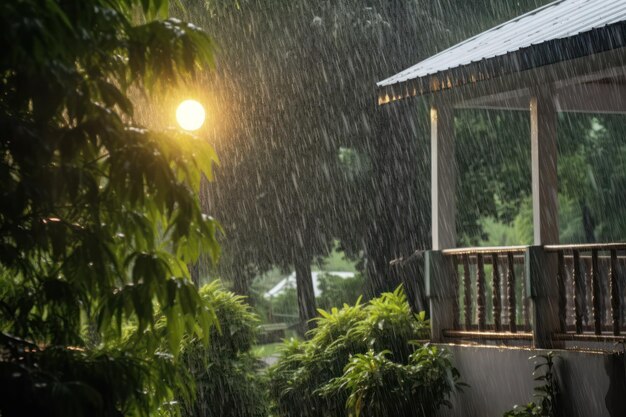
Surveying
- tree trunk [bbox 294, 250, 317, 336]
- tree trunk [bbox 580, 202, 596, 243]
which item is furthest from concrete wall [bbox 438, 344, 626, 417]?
tree trunk [bbox 580, 202, 596, 243]

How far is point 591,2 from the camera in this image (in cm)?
1110

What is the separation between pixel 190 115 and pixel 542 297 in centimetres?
399

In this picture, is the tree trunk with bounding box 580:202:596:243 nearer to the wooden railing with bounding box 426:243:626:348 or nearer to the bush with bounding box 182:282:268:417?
the wooden railing with bounding box 426:243:626:348

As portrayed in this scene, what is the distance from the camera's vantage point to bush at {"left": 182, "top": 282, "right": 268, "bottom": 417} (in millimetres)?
11906

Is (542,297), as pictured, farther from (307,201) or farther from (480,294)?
(307,201)

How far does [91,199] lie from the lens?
407cm

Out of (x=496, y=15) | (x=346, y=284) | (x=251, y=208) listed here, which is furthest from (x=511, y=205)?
(x=346, y=284)

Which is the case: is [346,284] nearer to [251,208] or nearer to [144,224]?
[251,208]

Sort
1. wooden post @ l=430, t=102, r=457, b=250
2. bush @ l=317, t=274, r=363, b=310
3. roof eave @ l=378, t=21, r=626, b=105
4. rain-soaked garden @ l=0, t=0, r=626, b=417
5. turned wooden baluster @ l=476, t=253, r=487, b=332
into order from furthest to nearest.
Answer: bush @ l=317, t=274, r=363, b=310 → wooden post @ l=430, t=102, r=457, b=250 → turned wooden baluster @ l=476, t=253, r=487, b=332 → roof eave @ l=378, t=21, r=626, b=105 → rain-soaked garden @ l=0, t=0, r=626, b=417

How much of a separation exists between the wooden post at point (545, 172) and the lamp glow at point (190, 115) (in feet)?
11.6

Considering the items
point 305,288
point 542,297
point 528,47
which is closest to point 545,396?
point 542,297

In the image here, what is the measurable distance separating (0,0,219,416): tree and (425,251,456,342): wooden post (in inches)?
268

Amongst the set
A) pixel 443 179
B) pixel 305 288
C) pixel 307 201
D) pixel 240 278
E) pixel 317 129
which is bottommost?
pixel 305 288

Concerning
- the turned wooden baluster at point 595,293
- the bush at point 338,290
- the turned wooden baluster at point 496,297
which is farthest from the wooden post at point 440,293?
the bush at point 338,290
